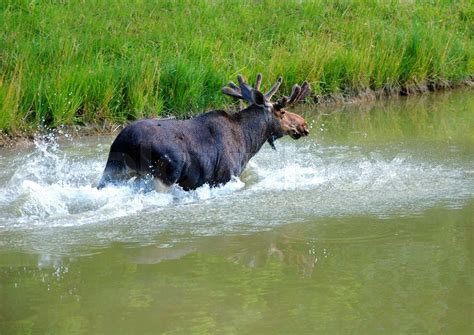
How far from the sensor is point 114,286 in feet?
22.1

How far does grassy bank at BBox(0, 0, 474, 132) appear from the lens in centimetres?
1219

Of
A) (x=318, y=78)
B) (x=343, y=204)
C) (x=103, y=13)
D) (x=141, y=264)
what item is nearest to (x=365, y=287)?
(x=141, y=264)

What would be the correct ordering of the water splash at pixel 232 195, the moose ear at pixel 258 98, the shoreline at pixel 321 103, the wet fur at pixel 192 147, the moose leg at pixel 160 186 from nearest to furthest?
the water splash at pixel 232 195 < the wet fur at pixel 192 147 < the moose leg at pixel 160 186 < the moose ear at pixel 258 98 < the shoreline at pixel 321 103

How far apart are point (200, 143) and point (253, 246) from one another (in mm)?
1857

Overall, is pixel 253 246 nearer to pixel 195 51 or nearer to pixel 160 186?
pixel 160 186

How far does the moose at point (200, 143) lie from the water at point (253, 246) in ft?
0.57

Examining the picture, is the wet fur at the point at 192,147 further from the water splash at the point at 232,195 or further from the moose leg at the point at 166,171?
the water splash at the point at 232,195

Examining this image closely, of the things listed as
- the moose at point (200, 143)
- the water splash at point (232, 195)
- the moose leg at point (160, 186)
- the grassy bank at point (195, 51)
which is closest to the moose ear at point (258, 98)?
the moose at point (200, 143)

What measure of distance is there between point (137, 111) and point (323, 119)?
8.32 ft

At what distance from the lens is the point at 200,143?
9.31 metres

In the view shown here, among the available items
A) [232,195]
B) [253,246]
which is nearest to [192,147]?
[232,195]

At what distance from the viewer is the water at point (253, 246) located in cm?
620

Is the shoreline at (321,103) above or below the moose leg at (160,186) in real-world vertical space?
below

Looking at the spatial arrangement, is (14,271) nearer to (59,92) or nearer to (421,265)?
(421,265)
